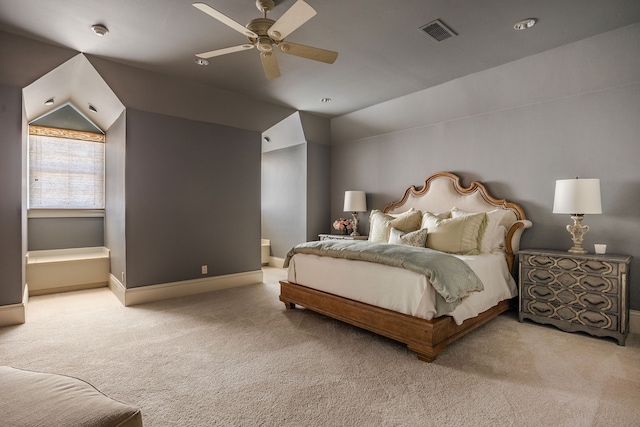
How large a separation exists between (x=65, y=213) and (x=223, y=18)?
443 centimetres

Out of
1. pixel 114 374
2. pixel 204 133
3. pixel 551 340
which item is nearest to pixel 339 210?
pixel 204 133

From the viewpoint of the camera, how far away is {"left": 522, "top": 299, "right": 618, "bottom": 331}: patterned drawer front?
286 cm

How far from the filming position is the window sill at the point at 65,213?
4.76m

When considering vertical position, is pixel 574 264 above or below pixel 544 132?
below

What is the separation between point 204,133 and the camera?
460 cm

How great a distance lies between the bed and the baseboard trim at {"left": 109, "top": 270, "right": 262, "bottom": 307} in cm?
136

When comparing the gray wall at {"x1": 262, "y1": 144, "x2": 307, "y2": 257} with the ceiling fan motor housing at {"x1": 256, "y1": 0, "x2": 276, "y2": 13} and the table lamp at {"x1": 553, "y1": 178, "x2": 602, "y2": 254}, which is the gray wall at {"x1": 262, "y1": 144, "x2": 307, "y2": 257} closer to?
the ceiling fan motor housing at {"x1": 256, "y1": 0, "x2": 276, "y2": 13}

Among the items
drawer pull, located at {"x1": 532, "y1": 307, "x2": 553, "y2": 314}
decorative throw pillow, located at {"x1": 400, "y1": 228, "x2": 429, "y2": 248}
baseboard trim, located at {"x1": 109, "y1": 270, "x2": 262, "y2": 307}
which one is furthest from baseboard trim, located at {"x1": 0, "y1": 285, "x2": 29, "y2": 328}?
drawer pull, located at {"x1": 532, "y1": 307, "x2": 553, "y2": 314}

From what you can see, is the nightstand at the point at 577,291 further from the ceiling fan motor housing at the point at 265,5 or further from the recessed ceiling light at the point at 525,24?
the ceiling fan motor housing at the point at 265,5

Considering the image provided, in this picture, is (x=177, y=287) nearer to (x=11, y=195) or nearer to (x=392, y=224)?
(x=11, y=195)

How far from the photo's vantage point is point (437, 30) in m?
2.92

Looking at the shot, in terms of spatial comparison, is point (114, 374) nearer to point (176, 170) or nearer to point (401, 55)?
point (176, 170)

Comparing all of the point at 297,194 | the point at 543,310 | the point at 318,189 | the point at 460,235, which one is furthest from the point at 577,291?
the point at 297,194

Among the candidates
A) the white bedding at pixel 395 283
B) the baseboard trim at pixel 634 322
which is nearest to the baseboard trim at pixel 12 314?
→ the white bedding at pixel 395 283
